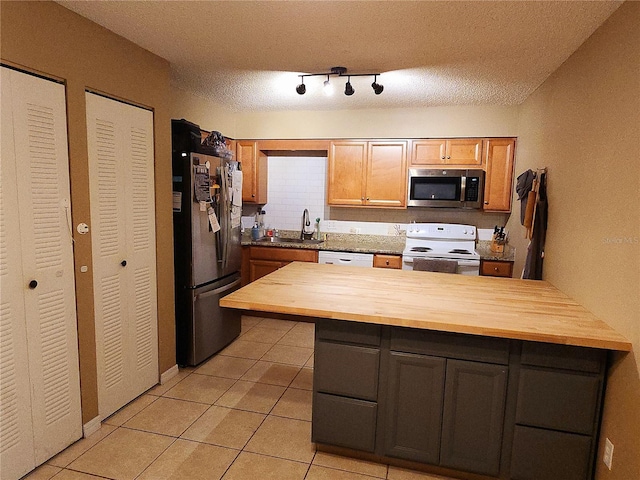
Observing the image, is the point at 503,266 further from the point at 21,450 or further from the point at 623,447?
the point at 21,450

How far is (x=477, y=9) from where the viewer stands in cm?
192

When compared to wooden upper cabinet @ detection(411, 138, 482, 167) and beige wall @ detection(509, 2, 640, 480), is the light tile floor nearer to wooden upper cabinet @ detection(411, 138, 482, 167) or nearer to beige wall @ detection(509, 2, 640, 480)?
beige wall @ detection(509, 2, 640, 480)

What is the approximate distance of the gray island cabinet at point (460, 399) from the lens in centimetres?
179

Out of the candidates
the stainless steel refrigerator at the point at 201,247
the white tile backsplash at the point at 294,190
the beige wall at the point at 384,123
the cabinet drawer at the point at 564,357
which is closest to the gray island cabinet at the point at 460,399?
the cabinet drawer at the point at 564,357

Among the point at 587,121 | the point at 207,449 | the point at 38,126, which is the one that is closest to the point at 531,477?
the point at 207,449

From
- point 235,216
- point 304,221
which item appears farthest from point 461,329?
point 304,221

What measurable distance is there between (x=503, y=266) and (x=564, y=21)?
2319mm

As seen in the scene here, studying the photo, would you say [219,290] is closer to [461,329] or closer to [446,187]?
[461,329]

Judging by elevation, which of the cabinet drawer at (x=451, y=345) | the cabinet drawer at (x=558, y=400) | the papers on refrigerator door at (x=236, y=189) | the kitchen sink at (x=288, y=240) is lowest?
the cabinet drawer at (x=558, y=400)

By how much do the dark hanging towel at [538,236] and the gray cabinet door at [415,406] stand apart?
136cm

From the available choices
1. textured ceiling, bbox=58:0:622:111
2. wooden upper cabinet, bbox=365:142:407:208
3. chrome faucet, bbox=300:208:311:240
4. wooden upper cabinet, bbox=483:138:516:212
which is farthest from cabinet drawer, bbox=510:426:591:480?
chrome faucet, bbox=300:208:311:240

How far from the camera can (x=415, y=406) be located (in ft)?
6.45

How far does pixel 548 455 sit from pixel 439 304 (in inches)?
33.5

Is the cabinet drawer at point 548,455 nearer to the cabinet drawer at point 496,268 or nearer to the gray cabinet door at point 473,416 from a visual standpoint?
the gray cabinet door at point 473,416
